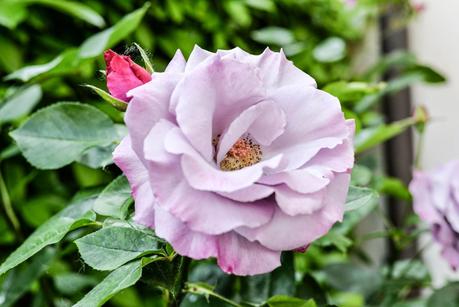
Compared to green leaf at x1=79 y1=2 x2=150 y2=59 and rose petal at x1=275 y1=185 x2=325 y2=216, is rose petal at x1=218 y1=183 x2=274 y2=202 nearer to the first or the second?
rose petal at x1=275 y1=185 x2=325 y2=216

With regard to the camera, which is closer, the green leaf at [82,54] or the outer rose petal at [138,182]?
the outer rose petal at [138,182]

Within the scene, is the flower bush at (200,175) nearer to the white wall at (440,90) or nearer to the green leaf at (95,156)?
the green leaf at (95,156)

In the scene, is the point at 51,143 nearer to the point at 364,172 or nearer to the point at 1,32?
the point at 364,172

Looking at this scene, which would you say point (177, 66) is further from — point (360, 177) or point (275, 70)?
point (360, 177)

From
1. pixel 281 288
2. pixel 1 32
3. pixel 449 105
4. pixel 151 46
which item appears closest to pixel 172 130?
pixel 281 288

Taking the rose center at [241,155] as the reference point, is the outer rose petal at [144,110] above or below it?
above

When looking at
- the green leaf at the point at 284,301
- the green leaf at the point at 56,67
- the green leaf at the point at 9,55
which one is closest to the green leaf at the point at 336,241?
the green leaf at the point at 284,301

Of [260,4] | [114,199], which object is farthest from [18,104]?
[260,4]
